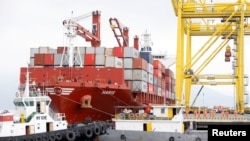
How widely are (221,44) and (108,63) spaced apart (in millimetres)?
10697

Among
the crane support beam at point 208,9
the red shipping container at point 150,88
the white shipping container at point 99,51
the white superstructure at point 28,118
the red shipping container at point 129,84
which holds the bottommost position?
the white superstructure at point 28,118

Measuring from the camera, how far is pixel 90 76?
3441 cm

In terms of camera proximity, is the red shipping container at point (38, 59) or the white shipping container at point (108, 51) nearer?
the red shipping container at point (38, 59)

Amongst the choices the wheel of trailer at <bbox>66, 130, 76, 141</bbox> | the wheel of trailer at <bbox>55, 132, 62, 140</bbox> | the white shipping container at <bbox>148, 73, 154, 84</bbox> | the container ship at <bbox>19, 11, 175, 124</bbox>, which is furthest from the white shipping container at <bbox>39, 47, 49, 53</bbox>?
the wheel of trailer at <bbox>55, 132, 62, 140</bbox>

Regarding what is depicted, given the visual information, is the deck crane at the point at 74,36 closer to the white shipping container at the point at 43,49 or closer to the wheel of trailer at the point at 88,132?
the white shipping container at the point at 43,49

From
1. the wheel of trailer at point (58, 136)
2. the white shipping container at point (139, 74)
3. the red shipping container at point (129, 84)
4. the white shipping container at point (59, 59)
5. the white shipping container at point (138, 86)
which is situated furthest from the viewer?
the white shipping container at point (138, 86)

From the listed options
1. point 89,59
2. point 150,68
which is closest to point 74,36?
point 89,59

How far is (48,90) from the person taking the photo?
30.0 metres

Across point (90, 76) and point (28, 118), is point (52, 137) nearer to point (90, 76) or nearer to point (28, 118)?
point (28, 118)

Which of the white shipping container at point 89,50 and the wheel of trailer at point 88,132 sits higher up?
the white shipping container at point 89,50

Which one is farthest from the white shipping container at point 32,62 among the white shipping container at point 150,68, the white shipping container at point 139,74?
the white shipping container at point 150,68

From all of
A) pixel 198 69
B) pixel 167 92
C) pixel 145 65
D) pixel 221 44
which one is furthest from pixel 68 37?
pixel 167 92

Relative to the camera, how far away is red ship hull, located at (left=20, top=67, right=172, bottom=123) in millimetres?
30156

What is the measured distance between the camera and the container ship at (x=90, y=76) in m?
30.8
